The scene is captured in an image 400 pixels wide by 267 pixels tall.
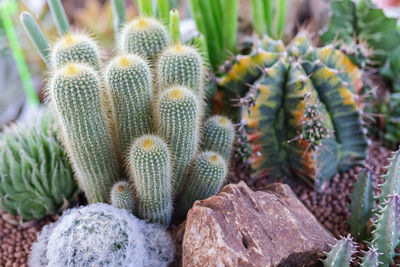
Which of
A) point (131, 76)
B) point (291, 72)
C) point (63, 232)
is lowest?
point (63, 232)

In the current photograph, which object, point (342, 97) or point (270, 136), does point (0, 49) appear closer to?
point (270, 136)

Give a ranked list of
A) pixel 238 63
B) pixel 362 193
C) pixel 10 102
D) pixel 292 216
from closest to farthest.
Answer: pixel 292 216
pixel 362 193
pixel 238 63
pixel 10 102

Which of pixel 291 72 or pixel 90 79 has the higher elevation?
pixel 90 79

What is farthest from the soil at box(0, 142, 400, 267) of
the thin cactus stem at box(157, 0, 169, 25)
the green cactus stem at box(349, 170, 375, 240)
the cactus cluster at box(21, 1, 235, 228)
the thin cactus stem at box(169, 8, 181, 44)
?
the thin cactus stem at box(157, 0, 169, 25)

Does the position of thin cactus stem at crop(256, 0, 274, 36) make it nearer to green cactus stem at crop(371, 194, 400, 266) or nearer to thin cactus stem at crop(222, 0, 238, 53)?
thin cactus stem at crop(222, 0, 238, 53)

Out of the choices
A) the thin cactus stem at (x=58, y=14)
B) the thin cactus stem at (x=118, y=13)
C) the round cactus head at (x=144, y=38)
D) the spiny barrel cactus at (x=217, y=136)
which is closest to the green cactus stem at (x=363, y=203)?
the spiny barrel cactus at (x=217, y=136)

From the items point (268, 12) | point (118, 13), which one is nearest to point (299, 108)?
point (268, 12)

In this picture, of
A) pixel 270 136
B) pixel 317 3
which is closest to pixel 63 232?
pixel 270 136

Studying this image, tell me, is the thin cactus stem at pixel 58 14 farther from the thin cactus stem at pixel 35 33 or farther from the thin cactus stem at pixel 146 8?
the thin cactus stem at pixel 146 8
